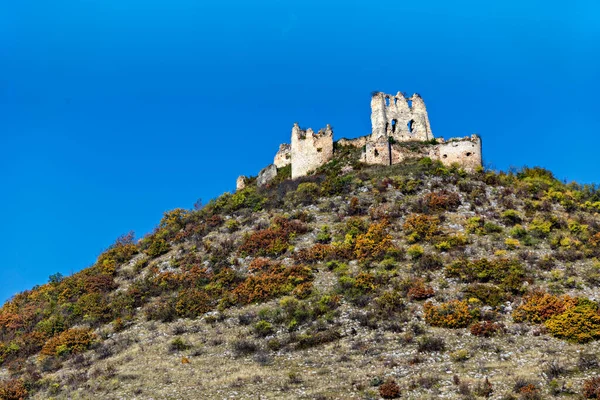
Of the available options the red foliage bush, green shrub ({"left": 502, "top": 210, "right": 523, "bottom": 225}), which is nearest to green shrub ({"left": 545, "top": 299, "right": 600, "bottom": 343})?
the red foliage bush

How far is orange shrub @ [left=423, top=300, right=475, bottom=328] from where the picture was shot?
30894mm

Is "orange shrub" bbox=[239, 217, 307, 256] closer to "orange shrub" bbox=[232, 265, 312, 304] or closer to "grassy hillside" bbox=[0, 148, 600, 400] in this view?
"grassy hillside" bbox=[0, 148, 600, 400]

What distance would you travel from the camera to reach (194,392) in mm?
26188

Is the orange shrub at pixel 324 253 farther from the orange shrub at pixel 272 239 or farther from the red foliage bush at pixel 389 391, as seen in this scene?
the red foliage bush at pixel 389 391

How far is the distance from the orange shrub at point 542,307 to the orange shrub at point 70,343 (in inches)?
933

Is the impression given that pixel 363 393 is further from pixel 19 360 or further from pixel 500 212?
pixel 500 212

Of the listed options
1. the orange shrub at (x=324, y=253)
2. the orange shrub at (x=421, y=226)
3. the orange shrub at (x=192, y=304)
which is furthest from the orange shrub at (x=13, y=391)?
the orange shrub at (x=421, y=226)

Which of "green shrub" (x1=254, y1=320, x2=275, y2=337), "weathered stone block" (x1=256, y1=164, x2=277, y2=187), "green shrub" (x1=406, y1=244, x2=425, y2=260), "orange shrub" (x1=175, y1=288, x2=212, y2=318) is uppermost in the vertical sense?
"weathered stone block" (x1=256, y1=164, x2=277, y2=187)

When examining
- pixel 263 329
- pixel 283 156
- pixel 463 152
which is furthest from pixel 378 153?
pixel 263 329

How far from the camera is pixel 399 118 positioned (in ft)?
220

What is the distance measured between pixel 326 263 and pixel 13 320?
21.9 metres

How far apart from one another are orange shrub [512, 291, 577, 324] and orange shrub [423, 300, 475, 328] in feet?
7.81

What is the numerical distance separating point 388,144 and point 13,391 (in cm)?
4027

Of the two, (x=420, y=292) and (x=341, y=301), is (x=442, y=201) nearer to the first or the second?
(x=420, y=292)
